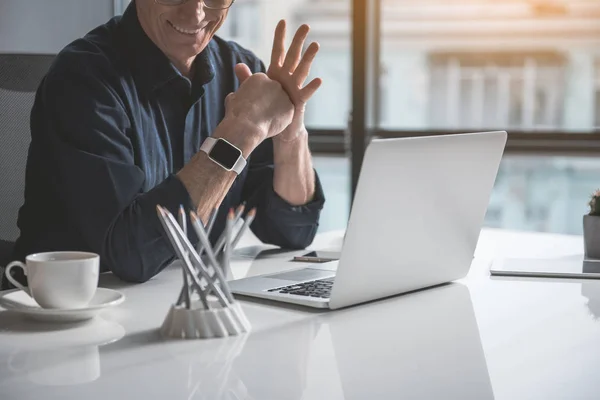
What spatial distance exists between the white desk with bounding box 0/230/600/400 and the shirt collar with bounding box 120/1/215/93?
18.7 inches

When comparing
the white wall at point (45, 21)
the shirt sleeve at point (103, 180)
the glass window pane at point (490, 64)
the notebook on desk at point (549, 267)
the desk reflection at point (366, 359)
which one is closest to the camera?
the desk reflection at point (366, 359)

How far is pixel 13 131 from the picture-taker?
168 cm

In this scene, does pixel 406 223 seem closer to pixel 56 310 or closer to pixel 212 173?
pixel 212 173

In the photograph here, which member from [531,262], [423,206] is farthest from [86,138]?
[531,262]

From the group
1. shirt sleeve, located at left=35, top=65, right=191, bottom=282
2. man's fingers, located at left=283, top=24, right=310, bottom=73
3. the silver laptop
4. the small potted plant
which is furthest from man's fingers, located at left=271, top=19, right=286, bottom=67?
the small potted plant

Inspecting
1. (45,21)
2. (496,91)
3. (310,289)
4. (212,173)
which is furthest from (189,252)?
(496,91)

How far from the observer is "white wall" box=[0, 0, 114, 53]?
9.64 ft

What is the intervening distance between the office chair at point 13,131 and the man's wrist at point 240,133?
50cm

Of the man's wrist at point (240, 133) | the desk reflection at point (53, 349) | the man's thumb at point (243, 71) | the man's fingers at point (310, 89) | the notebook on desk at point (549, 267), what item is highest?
the man's thumb at point (243, 71)

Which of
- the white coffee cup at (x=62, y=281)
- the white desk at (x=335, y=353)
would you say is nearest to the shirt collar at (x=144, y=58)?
the white desk at (x=335, y=353)

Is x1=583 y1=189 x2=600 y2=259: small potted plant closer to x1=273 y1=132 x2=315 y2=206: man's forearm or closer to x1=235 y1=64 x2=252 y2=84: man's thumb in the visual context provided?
x1=273 y1=132 x2=315 y2=206: man's forearm

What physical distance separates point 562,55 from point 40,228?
2.60 m

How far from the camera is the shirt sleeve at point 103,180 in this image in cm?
130

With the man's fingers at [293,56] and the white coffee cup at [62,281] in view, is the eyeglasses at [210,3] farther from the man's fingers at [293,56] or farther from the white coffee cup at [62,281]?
the white coffee cup at [62,281]
